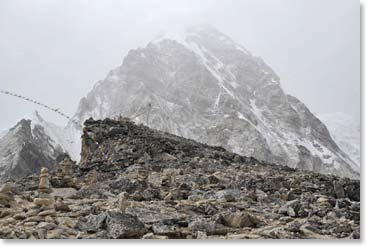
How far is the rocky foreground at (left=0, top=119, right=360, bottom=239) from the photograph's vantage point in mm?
3611

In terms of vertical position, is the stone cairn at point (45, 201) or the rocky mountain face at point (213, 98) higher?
the rocky mountain face at point (213, 98)

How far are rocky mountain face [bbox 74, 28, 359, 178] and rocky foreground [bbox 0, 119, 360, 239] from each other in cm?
3215

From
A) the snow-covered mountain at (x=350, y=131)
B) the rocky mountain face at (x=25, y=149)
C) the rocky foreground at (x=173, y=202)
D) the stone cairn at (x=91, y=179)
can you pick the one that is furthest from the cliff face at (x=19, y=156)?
the snow-covered mountain at (x=350, y=131)

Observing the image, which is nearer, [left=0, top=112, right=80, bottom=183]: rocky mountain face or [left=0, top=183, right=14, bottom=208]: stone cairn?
[left=0, top=183, right=14, bottom=208]: stone cairn

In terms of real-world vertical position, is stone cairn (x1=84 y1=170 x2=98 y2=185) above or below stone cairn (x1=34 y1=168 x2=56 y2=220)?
above

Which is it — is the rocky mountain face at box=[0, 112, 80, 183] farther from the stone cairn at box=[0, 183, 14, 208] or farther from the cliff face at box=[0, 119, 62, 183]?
the stone cairn at box=[0, 183, 14, 208]

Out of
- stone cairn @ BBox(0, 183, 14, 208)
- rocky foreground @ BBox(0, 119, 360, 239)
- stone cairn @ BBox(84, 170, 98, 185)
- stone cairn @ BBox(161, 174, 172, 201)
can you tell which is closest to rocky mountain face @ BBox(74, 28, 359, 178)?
rocky foreground @ BBox(0, 119, 360, 239)

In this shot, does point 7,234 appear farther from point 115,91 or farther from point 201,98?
point 201,98

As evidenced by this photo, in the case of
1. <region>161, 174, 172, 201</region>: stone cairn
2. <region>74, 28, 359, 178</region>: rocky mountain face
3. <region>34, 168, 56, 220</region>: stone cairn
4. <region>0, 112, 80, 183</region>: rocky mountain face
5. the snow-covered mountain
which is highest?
<region>74, 28, 359, 178</region>: rocky mountain face

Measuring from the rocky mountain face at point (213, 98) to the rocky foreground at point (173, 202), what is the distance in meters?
32.2

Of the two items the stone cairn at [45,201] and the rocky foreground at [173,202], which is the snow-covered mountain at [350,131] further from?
the stone cairn at [45,201]

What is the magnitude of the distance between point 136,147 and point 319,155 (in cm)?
2821

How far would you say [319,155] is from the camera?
1358 inches

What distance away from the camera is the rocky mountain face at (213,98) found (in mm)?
42906
